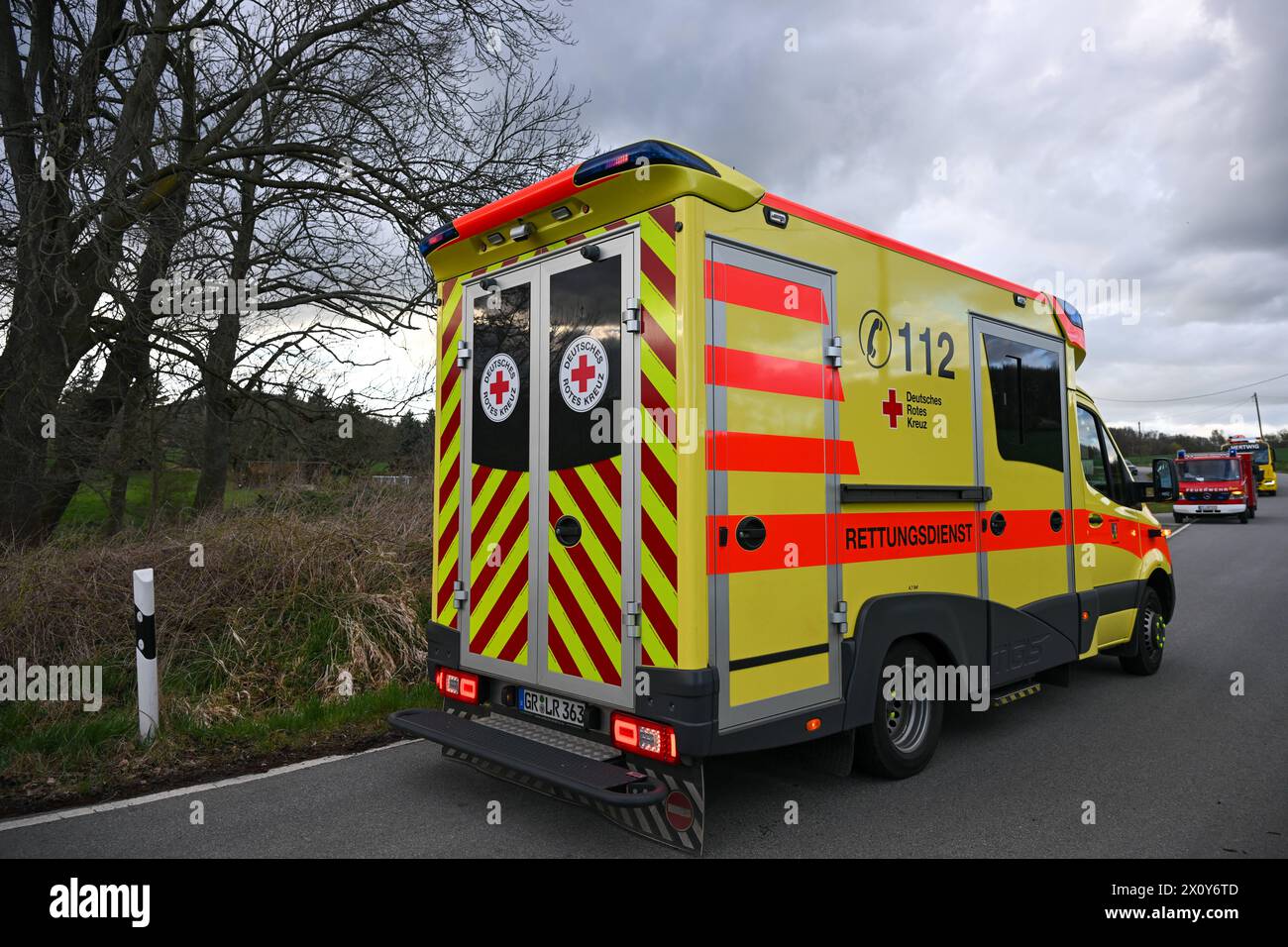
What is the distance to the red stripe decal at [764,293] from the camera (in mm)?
3592

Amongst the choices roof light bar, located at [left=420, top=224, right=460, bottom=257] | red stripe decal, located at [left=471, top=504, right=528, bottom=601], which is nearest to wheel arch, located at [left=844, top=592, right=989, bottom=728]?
red stripe decal, located at [left=471, top=504, right=528, bottom=601]

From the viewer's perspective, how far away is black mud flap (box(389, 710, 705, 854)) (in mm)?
3340

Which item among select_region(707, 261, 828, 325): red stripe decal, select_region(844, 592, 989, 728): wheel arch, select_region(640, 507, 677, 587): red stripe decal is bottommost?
select_region(844, 592, 989, 728): wheel arch

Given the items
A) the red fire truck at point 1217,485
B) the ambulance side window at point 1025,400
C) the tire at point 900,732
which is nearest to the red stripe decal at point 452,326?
the tire at point 900,732

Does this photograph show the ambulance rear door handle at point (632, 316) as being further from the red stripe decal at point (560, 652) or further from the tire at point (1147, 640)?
the tire at point (1147, 640)

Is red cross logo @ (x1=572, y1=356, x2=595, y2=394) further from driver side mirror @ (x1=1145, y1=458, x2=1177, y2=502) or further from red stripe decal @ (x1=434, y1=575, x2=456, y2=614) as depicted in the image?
driver side mirror @ (x1=1145, y1=458, x2=1177, y2=502)

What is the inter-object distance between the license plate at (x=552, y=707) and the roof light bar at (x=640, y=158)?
95.8 inches

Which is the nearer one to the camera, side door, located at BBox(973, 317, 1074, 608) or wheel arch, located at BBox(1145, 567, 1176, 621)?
side door, located at BBox(973, 317, 1074, 608)

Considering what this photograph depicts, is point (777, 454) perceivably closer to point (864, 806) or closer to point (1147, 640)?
point (864, 806)

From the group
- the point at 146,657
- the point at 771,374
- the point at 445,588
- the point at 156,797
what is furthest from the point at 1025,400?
the point at 146,657

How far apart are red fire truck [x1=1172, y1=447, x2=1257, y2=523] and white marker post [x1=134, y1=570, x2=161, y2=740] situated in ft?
96.1

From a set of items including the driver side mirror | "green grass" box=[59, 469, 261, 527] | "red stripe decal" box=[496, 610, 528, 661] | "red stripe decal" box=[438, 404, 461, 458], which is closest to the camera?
"red stripe decal" box=[496, 610, 528, 661]
